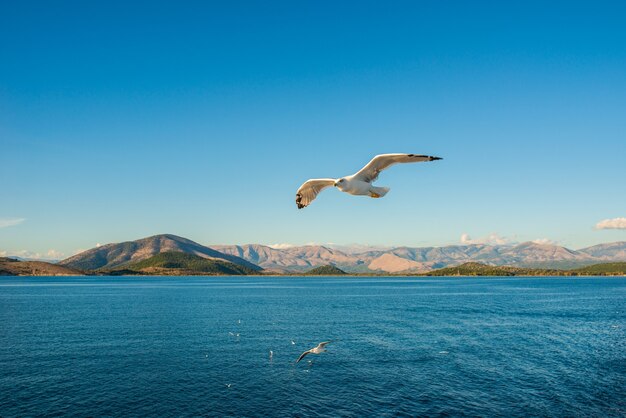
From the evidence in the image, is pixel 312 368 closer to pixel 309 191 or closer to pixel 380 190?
pixel 309 191

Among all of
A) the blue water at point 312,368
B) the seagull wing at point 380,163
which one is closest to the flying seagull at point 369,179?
the seagull wing at point 380,163

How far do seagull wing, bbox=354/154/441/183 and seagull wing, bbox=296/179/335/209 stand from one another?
1801 millimetres

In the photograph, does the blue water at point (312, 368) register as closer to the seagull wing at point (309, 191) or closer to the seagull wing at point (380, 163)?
the seagull wing at point (309, 191)

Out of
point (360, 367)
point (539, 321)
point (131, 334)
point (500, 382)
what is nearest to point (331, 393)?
point (360, 367)

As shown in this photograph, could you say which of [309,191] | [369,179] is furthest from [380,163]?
[309,191]

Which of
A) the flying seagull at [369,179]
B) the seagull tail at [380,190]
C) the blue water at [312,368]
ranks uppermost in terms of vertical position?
the flying seagull at [369,179]

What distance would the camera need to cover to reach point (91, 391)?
46.5 m

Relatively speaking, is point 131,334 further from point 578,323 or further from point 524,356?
point 578,323

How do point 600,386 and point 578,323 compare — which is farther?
point 578,323

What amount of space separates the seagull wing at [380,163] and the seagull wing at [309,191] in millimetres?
1801

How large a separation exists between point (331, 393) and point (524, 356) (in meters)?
33.8

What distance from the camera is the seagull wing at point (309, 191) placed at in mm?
22328

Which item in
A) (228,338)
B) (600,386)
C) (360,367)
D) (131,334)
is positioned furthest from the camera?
(131,334)

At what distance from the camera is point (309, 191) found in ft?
75.2
